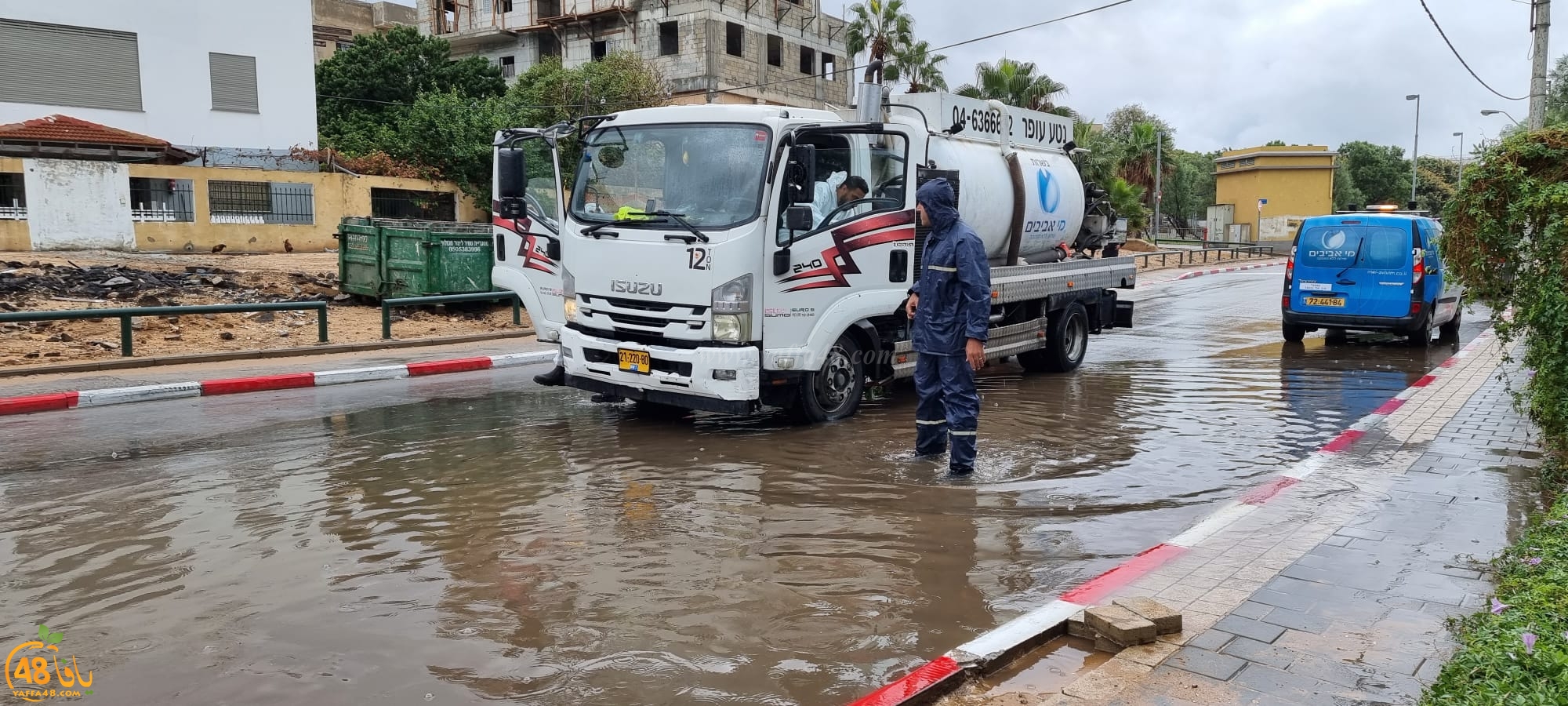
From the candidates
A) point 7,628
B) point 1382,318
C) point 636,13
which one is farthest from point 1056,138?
point 636,13

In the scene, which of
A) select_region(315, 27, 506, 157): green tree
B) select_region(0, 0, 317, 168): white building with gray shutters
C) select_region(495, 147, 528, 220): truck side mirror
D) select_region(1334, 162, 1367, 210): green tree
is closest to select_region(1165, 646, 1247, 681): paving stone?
select_region(495, 147, 528, 220): truck side mirror

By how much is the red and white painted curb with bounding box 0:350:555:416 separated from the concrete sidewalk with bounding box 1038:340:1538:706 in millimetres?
9836

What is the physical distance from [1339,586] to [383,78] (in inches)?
1644

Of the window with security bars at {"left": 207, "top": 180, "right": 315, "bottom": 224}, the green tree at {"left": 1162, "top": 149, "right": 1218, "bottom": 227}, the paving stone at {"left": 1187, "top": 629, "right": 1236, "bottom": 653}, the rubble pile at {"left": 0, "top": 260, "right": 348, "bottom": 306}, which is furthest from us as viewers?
the green tree at {"left": 1162, "top": 149, "right": 1218, "bottom": 227}

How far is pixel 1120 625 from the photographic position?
4.04 meters

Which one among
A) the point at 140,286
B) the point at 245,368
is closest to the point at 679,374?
the point at 245,368

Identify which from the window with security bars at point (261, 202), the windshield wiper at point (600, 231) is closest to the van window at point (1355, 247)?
the windshield wiper at point (600, 231)

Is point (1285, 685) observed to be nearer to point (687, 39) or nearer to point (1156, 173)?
point (687, 39)

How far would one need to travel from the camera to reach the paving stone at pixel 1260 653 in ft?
Answer: 12.7

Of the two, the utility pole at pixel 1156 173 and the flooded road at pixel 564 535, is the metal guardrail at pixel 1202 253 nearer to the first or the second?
the utility pole at pixel 1156 173

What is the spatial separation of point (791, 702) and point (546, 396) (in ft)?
25.1

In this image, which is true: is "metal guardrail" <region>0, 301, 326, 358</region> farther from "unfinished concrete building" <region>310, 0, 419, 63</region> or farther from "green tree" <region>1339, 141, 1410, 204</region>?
"green tree" <region>1339, 141, 1410, 204</region>

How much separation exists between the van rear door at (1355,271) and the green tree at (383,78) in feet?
105

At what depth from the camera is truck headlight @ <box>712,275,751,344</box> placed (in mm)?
7977
